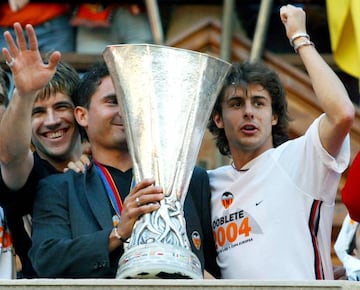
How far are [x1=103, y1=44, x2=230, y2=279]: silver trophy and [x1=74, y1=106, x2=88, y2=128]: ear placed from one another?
1.85 ft

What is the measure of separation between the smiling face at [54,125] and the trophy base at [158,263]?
1.31 m

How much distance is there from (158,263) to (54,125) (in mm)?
1482

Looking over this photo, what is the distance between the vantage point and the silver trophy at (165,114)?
6.63 metres

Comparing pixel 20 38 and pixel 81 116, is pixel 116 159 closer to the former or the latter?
pixel 81 116

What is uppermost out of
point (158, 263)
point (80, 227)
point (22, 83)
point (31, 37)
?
point (31, 37)

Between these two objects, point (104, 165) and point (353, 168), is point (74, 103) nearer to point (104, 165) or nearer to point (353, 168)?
point (104, 165)

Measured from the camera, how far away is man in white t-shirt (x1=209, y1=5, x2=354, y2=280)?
702 centimetres

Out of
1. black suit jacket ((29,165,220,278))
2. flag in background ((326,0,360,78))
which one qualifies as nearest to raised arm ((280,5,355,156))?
black suit jacket ((29,165,220,278))

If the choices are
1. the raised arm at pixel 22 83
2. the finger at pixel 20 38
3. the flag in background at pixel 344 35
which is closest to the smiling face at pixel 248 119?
the raised arm at pixel 22 83

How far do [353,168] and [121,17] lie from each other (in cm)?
429

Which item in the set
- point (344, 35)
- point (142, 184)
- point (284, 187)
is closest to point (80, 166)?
point (142, 184)

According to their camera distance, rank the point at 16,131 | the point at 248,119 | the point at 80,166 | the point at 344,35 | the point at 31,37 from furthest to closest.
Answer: the point at 344,35 → the point at 248,119 → the point at 80,166 → the point at 16,131 → the point at 31,37

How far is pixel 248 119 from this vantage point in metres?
Result: 7.41

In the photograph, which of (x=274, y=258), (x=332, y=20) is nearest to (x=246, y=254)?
(x=274, y=258)
